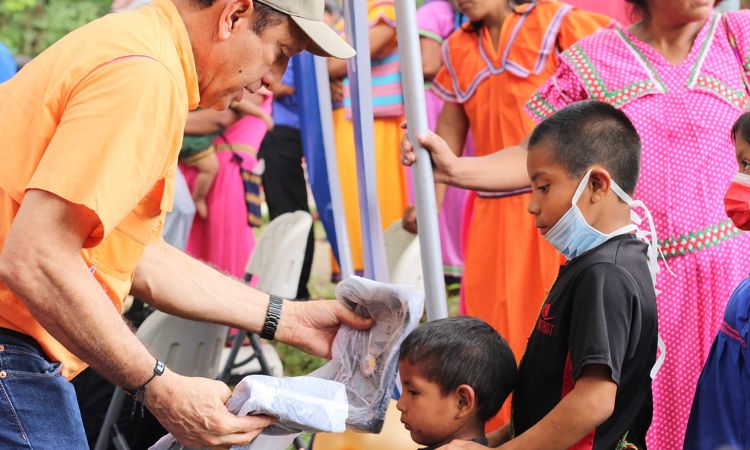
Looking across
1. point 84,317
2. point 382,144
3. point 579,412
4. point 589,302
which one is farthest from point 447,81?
point 84,317

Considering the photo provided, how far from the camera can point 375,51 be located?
526 cm

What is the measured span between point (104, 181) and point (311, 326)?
99cm

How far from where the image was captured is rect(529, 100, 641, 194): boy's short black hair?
2.21m

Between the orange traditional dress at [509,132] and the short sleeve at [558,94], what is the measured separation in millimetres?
616

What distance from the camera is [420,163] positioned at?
2.75m

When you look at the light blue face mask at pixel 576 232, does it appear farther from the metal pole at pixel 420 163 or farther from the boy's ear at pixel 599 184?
the metal pole at pixel 420 163

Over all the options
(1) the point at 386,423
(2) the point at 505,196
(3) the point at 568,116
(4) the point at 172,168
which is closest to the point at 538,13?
(2) the point at 505,196

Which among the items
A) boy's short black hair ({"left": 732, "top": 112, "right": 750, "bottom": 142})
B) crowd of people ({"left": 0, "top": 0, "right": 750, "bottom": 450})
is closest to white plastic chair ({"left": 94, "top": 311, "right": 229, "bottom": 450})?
crowd of people ({"left": 0, "top": 0, "right": 750, "bottom": 450})

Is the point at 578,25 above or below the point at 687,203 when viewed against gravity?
above

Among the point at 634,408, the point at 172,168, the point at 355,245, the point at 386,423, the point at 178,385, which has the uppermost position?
the point at 172,168

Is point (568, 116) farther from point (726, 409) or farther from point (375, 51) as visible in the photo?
point (375, 51)

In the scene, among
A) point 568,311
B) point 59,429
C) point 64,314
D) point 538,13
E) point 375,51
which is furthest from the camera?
point 375,51

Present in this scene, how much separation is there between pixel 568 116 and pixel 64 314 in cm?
119

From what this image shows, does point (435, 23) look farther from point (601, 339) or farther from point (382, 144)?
point (601, 339)
